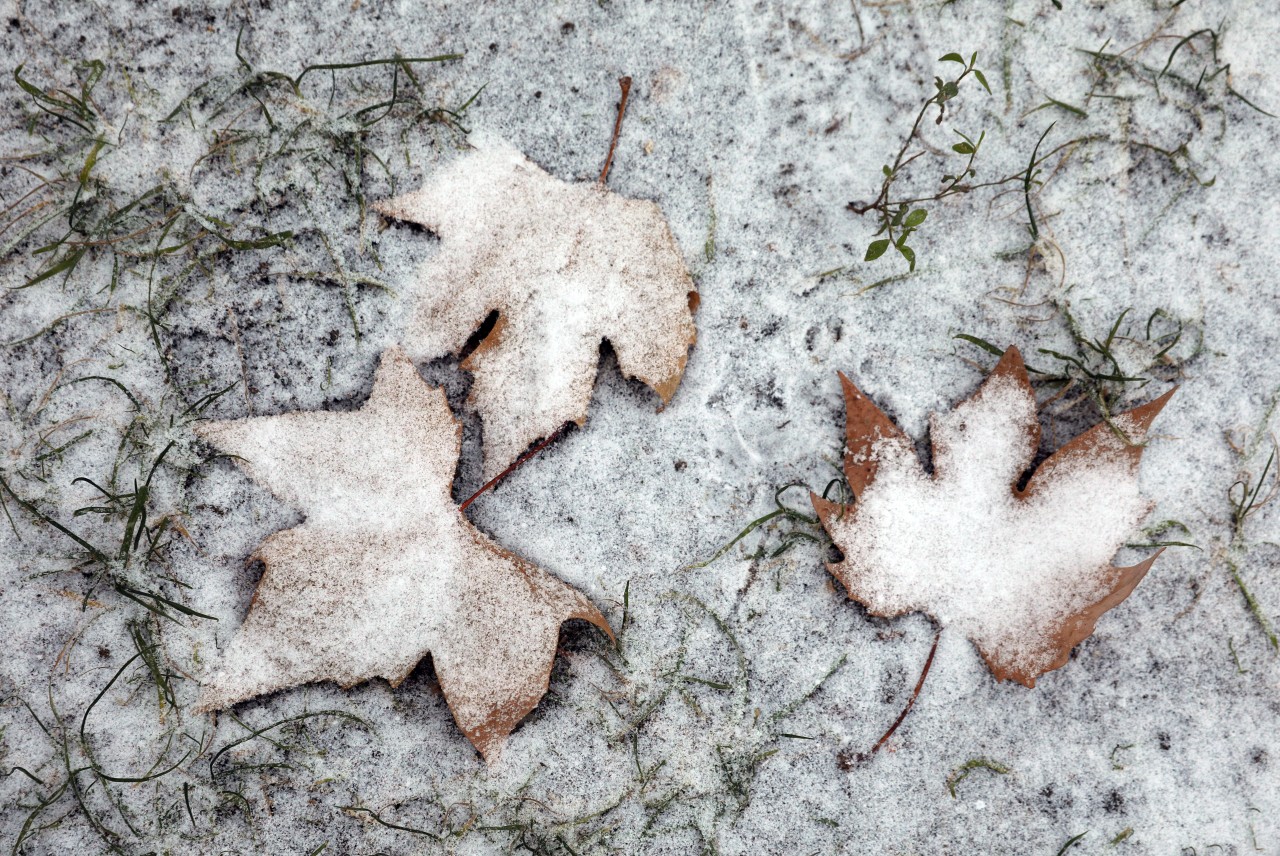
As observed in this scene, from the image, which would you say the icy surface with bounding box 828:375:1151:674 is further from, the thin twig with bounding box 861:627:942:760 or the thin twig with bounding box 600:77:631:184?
the thin twig with bounding box 600:77:631:184

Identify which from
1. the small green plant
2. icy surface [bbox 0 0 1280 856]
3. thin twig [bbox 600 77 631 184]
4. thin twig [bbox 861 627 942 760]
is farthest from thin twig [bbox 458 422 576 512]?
thin twig [bbox 861 627 942 760]

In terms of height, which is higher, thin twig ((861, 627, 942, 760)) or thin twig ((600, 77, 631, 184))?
thin twig ((600, 77, 631, 184))

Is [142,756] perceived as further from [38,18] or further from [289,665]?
[38,18]

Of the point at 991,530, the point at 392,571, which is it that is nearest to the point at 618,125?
the point at 392,571

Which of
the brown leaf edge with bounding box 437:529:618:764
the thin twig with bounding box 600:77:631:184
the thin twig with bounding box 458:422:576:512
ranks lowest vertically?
the brown leaf edge with bounding box 437:529:618:764

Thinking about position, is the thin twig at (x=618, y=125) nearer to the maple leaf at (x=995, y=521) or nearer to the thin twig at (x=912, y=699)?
the maple leaf at (x=995, y=521)

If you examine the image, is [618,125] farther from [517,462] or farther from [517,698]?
[517,698]

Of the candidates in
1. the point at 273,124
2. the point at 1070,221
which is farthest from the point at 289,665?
the point at 1070,221
